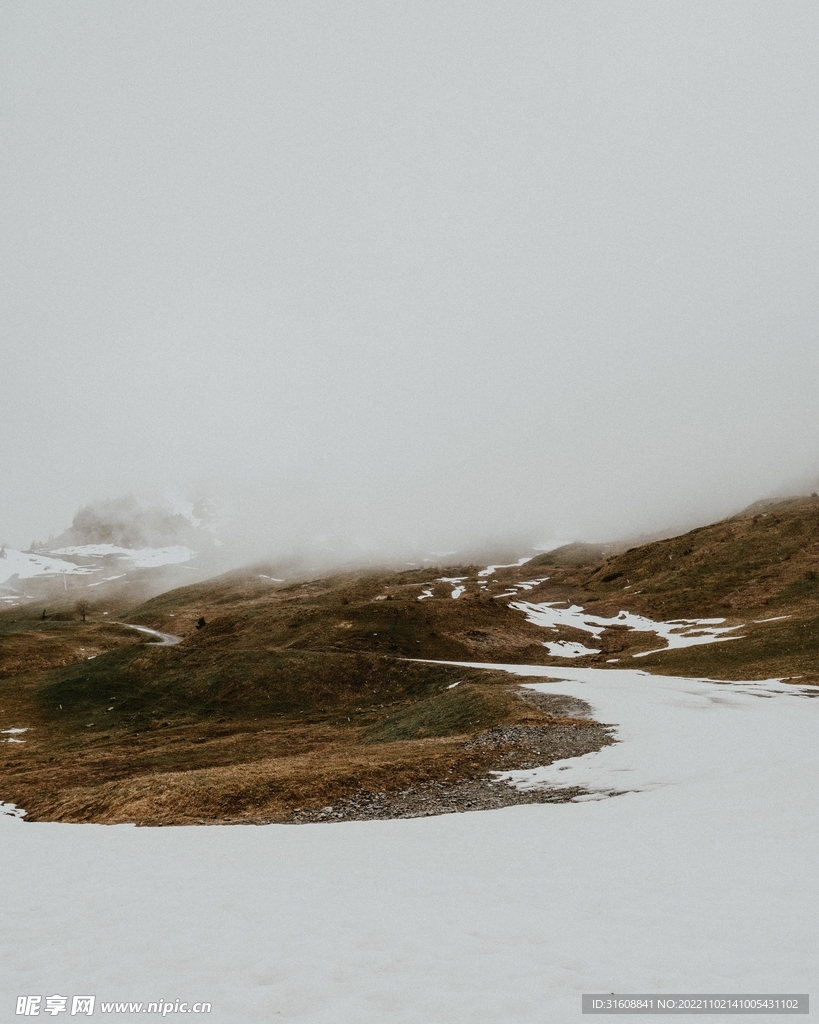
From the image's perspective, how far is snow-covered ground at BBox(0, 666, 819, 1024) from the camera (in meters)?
8.32

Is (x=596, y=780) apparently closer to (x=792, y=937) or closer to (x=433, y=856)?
(x=433, y=856)

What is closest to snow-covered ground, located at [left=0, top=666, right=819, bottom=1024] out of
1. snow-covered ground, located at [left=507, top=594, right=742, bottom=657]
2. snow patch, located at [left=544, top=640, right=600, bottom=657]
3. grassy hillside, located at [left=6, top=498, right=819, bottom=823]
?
grassy hillside, located at [left=6, top=498, right=819, bottom=823]

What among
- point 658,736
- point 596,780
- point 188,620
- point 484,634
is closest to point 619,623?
point 484,634

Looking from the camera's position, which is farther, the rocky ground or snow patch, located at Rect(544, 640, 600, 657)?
snow patch, located at Rect(544, 640, 600, 657)

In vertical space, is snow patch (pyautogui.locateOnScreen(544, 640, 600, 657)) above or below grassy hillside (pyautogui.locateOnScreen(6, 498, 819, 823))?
below

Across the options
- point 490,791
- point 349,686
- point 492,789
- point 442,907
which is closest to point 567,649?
point 349,686

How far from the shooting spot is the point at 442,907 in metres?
11.8

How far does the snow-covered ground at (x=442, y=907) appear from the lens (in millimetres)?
8320

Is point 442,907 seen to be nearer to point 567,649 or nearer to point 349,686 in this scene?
point 349,686

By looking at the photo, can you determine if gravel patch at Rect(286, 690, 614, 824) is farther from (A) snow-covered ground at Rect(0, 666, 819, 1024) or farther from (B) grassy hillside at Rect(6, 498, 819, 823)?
(A) snow-covered ground at Rect(0, 666, 819, 1024)

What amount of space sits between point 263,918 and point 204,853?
748cm

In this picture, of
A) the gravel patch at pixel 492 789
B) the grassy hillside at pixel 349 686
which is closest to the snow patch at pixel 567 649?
the grassy hillside at pixel 349 686

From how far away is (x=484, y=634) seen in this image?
3295 inches

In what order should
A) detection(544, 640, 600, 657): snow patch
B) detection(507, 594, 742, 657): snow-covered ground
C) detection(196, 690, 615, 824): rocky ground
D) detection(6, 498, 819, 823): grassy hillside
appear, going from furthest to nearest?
detection(544, 640, 600, 657): snow patch, detection(507, 594, 742, 657): snow-covered ground, detection(6, 498, 819, 823): grassy hillside, detection(196, 690, 615, 824): rocky ground
